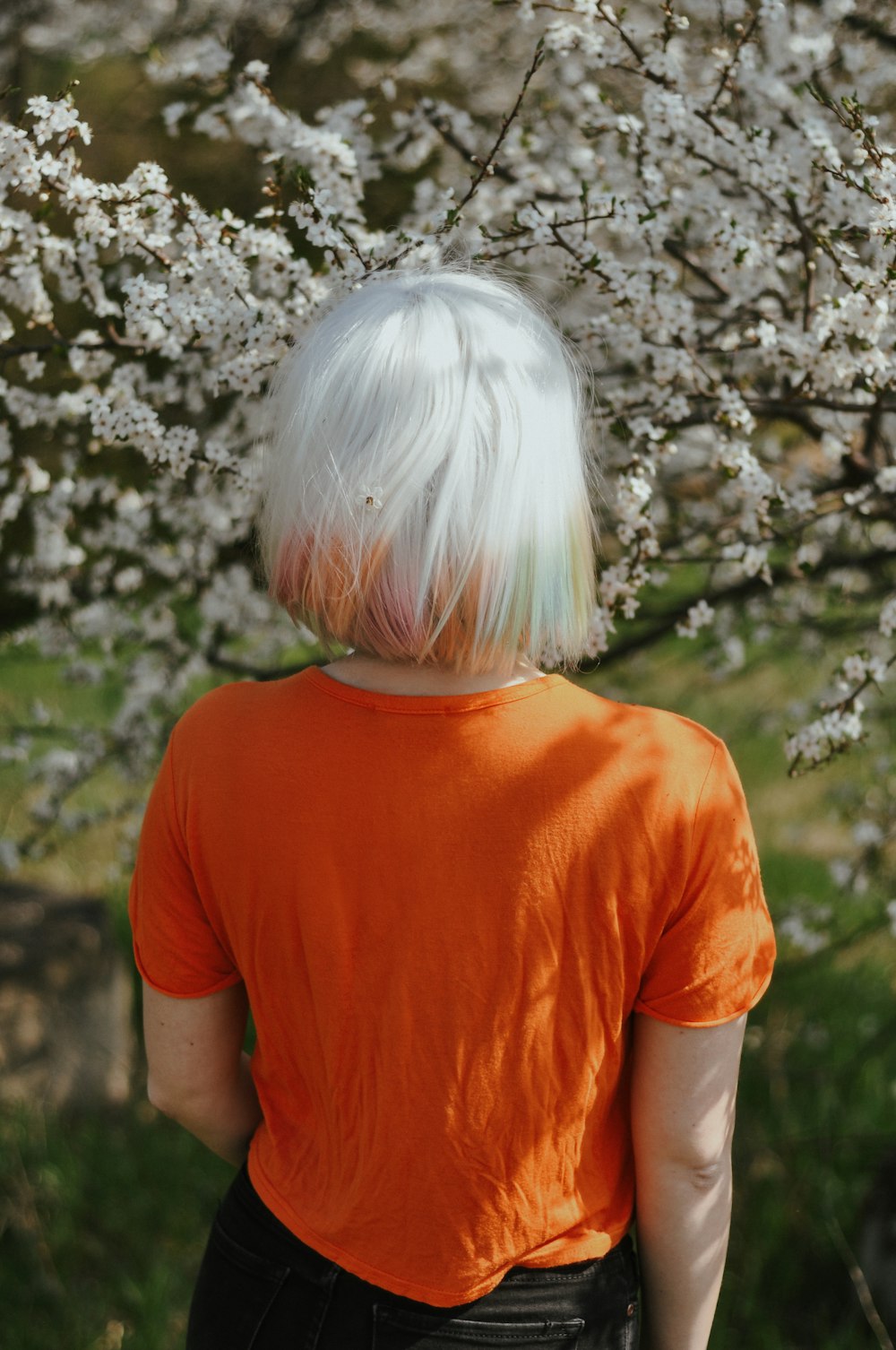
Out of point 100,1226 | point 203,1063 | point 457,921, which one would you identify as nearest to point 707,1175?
point 457,921

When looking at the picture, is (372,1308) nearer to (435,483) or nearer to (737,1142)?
(435,483)

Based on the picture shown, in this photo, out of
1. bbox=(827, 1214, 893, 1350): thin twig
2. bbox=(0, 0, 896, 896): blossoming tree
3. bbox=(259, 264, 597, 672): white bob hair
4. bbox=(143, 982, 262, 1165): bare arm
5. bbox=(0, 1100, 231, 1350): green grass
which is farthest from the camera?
bbox=(0, 1100, 231, 1350): green grass

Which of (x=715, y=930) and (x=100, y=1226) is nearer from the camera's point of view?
(x=715, y=930)

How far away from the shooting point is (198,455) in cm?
208

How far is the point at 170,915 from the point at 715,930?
57 cm

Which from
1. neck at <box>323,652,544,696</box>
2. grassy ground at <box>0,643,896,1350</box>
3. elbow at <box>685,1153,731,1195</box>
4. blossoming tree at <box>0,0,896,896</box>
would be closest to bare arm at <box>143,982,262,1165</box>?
neck at <box>323,652,544,696</box>

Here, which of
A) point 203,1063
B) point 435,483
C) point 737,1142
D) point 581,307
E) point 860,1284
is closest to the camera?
point 435,483

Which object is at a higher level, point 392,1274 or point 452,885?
point 452,885

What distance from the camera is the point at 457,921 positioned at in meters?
1.11

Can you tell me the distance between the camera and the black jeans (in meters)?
1.20

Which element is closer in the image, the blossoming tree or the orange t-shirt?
the orange t-shirt

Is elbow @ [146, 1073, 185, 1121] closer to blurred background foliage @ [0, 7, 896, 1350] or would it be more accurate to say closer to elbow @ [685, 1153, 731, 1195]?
elbow @ [685, 1153, 731, 1195]

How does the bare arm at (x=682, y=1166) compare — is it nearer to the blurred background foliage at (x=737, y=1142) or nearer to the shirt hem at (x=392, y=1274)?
the shirt hem at (x=392, y=1274)

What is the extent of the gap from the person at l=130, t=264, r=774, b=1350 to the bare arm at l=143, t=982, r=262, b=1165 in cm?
6
